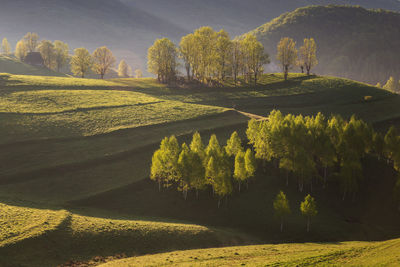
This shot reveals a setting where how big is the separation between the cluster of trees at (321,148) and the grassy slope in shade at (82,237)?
2414 cm

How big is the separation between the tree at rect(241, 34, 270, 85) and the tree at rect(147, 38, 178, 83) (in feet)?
117

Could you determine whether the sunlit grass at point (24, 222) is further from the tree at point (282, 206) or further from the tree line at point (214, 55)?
the tree line at point (214, 55)

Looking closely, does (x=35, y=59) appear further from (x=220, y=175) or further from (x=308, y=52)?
(x=220, y=175)

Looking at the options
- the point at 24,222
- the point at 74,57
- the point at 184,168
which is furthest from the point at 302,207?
the point at 74,57

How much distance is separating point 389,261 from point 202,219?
103ft

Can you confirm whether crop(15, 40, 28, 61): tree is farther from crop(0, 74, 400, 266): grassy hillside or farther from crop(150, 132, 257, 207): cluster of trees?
crop(150, 132, 257, 207): cluster of trees

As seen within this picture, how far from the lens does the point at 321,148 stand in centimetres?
6512

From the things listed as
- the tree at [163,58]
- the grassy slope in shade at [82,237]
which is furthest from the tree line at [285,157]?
the tree at [163,58]

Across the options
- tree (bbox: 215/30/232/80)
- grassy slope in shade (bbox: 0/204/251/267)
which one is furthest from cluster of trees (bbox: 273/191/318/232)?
tree (bbox: 215/30/232/80)

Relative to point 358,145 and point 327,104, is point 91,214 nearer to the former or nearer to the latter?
point 358,145

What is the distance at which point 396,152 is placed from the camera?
214 ft

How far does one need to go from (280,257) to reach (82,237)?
29.3 m

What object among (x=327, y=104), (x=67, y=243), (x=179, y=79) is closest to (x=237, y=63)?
(x=179, y=79)

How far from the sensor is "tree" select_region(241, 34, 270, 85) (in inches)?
5231
